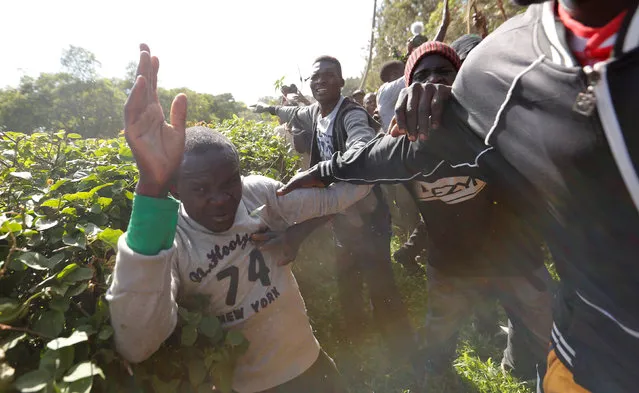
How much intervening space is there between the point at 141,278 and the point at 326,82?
2.65 meters

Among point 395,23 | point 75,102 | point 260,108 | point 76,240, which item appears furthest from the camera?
point 75,102

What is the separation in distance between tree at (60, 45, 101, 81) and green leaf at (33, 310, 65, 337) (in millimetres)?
63620

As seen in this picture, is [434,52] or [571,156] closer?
[571,156]

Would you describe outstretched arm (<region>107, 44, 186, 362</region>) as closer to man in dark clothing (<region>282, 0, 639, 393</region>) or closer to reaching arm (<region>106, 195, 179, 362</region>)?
reaching arm (<region>106, 195, 179, 362</region>)

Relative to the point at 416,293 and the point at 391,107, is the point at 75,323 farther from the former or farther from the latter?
the point at 416,293

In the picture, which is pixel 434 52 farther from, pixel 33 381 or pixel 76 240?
pixel 33 381

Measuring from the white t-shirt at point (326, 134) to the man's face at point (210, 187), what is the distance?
1.60m

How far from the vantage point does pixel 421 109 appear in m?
1.25

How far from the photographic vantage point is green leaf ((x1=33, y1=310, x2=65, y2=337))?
108 centimetres

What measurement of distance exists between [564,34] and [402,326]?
9.62 feet

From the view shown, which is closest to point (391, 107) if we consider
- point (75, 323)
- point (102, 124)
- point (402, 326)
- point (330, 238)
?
point (330, 238)

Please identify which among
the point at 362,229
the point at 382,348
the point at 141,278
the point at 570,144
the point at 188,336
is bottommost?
the point at 382,348

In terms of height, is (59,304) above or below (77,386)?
above

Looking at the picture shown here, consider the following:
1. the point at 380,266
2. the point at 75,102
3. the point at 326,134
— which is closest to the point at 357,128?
the point at 326,134
